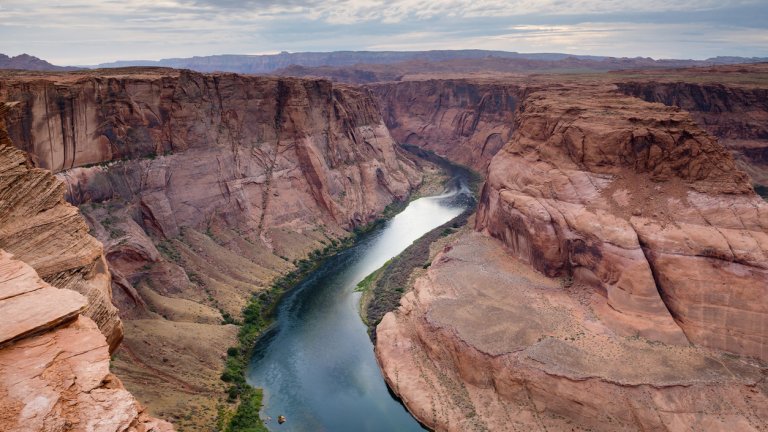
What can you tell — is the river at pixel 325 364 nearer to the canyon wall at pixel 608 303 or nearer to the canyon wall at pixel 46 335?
the canyon wall at pixel 608 303

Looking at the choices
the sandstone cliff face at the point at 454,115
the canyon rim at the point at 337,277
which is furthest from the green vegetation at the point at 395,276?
the sandstone cliff face at the point at 454,115

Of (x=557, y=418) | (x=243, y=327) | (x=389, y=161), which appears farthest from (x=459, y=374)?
(x=389, y=161)

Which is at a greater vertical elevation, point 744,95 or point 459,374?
point 744,95

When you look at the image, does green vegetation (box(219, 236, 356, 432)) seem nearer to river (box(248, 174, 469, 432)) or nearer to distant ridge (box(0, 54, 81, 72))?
river (box(248, 174, 469, 432))

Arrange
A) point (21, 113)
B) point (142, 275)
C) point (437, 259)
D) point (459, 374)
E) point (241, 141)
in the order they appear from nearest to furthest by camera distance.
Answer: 1. point (459, 374)
2. point (21, 113)
3. point (142, 275)
4. point (437, 259)
5. point (241, 141)

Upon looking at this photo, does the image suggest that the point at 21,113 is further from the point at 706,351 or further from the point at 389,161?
the point at 389,161
